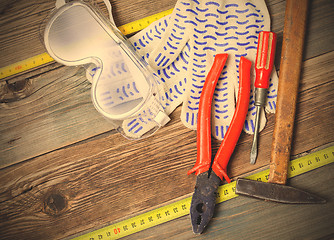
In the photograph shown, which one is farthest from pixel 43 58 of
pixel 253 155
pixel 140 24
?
pixel 253 155

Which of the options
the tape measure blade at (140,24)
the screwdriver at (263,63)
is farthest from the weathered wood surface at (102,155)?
the screwdriver at (263,63)

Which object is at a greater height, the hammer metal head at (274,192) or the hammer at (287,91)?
the hammer at (287,91)

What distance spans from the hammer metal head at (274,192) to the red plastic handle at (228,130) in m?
0.07

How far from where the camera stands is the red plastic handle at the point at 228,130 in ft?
3.16

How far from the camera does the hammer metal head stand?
95 cm

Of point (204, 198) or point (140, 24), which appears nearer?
point (204, 198)

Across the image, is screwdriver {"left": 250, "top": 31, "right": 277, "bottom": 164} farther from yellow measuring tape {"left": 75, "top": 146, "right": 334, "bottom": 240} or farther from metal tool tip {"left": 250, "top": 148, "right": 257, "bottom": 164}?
yellow measuring tape {"left": 75, "top": 146, "right": 334, "bottom": 240}

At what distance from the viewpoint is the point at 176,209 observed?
41.4 inches

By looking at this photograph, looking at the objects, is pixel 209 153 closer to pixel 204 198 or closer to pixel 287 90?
pixel 204 198

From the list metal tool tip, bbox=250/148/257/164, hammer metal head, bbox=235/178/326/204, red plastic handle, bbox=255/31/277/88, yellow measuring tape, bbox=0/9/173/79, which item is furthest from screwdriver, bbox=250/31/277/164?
yellow measuring tape, bbox=0/9/173/79

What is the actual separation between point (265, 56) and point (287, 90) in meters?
0.15

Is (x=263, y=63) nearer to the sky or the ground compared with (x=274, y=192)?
nearer to the sky

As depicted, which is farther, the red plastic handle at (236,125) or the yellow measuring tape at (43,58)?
the yellow measuring tape at (43,58)

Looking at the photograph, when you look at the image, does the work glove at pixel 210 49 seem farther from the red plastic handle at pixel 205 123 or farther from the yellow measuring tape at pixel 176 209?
the yellow measuring tape at pixel 176 209
